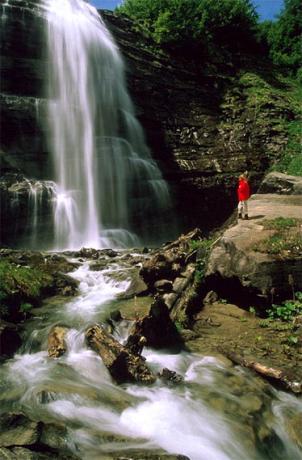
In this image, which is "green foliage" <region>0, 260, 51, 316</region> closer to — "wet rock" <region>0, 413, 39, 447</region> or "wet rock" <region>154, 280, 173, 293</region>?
"wet rock" <region>154, 280, 173, 293</region>

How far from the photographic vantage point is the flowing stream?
17.2 feet

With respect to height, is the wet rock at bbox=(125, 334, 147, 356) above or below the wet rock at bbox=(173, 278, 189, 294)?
below

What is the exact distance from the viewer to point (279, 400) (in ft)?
21.1

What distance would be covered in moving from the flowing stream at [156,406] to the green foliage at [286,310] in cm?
232

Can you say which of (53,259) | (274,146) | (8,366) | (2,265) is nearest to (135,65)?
(274,146)

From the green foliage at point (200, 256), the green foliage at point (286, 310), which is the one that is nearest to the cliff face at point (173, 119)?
the green foliage at point (200, 256)

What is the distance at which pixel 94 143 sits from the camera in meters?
23.8

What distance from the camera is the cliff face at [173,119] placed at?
72.2 feet

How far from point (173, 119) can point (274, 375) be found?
69.0 feet

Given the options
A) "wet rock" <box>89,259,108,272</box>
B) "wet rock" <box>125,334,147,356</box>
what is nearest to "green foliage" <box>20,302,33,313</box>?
"wet rock" <box>125,334,147,356</box>

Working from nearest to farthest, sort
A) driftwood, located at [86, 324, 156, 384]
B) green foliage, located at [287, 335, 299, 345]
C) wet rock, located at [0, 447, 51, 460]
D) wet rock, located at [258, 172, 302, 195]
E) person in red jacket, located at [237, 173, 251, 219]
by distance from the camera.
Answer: wet rock, located at [0, 447, 51, 460], driftwood, located at [86, 324, 156, 384], green foliage, located at [287, 335, 299, 345], person in red jacket, located at [237, 173, 251, 219], wet rock, located at [258, 172, 302, 195]

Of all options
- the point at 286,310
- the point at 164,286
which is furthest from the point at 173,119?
the point at 286,310

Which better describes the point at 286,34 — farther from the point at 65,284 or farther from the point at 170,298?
the point at 170,298

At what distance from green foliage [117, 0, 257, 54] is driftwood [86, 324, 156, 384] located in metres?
25.1
